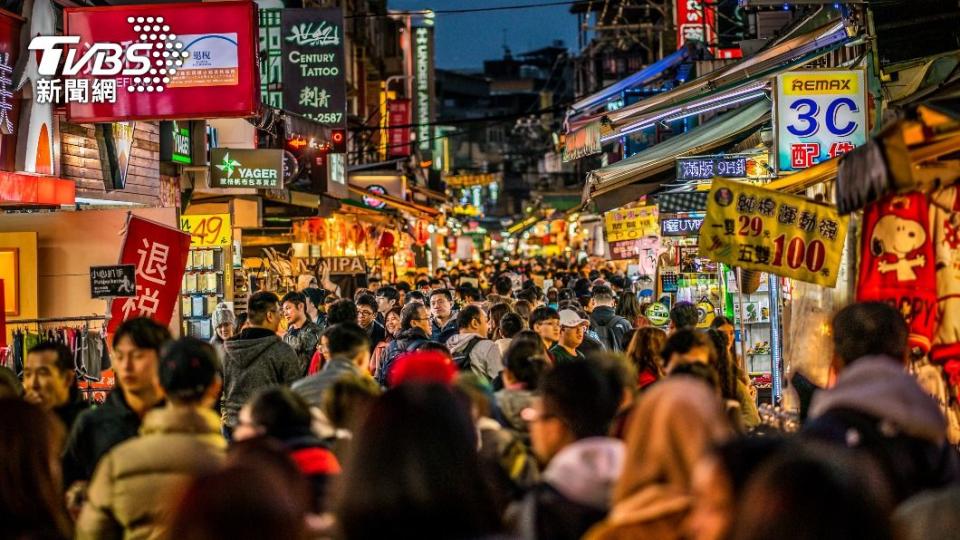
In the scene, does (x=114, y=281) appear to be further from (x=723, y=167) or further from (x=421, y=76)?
(x=421, y=76)

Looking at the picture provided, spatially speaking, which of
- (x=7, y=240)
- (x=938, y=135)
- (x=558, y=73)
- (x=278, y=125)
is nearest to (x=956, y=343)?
(x=938, y=135)

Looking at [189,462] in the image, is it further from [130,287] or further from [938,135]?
[130,287]

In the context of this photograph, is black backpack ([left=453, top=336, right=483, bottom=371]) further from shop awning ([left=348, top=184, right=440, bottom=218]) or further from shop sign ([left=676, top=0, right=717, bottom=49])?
shop sign ([left=676, top=0, right=717, bottom=49])

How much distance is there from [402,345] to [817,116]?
14.5 feet

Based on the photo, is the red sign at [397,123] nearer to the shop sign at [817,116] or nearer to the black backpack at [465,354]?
the shop sign at [817,116]

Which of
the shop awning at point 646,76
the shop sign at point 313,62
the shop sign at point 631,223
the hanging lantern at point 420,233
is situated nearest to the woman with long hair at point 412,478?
the shop awning at point 646,76

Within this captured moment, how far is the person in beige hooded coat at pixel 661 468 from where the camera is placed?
13.1 ft

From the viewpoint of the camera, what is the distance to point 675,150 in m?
16.2

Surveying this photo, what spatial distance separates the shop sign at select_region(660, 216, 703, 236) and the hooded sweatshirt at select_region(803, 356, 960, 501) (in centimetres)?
1362

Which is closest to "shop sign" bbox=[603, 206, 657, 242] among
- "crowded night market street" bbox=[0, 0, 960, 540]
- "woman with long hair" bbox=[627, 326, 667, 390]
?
"crowded night market street" bbox=[0, 0, 960, 540]

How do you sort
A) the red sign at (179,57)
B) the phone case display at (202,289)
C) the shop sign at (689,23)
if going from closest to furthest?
1. the red sign at (179,57)
2. the phone case display at (202,289)
3. the shop sign at (689,23)

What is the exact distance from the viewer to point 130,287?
1137 cm

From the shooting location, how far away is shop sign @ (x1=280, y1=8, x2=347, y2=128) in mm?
24812

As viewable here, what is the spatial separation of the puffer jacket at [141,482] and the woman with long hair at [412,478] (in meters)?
1.58
